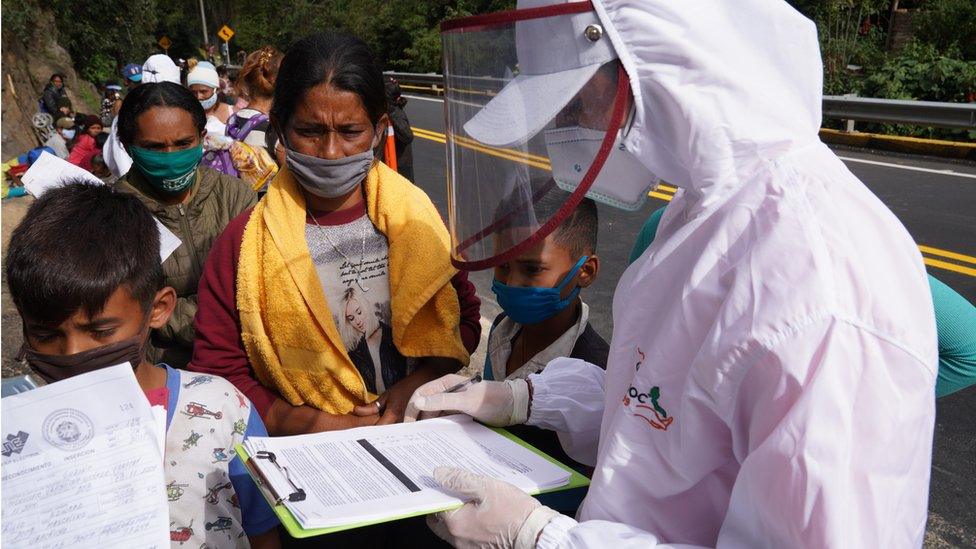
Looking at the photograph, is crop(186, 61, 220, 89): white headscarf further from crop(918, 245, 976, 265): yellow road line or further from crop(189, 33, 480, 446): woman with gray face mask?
crop(918, 245, 976, 265): yellow road line

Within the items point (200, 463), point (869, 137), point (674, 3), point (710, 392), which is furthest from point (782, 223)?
point (869, 137)

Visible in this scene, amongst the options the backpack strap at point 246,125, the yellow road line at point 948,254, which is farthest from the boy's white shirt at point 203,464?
the yellow road line at point 948,254

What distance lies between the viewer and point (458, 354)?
6.89 feet

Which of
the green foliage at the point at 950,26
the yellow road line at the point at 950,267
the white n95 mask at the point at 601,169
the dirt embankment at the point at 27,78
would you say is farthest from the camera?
the dirt embankment at the point at 27,78

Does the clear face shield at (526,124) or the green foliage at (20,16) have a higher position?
the green foliage at (20,16)

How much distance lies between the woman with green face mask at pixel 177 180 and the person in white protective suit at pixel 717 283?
5.26ft

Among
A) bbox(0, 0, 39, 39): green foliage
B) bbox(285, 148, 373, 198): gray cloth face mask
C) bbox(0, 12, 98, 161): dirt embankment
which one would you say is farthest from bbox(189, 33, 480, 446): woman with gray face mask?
bbox(0, 0, 39, 39): green foliage

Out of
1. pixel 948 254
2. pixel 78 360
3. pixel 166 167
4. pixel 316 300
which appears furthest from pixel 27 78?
pixel 78 360

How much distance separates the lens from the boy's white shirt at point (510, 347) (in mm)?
1995

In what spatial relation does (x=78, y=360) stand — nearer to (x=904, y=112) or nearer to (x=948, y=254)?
(x=948, y=254)

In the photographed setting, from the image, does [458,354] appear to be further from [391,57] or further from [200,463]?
[391,57]

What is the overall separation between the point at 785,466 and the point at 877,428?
4.4 inches

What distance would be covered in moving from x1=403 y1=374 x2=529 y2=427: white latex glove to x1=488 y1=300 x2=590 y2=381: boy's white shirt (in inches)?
12.4

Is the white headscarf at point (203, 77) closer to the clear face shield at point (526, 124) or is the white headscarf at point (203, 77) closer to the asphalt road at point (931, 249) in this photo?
the asphalt road at point (931, 249)
